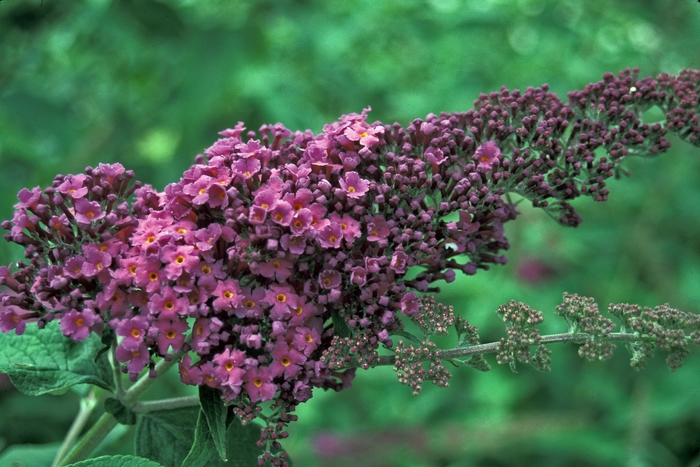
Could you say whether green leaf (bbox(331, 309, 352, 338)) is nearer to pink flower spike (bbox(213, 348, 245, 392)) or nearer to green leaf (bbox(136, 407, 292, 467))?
pink flower spike (bbox(213, 348, 245, 392))

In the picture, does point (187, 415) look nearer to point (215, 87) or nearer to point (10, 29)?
point (215, 87)

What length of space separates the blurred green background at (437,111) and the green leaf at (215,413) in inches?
92.1

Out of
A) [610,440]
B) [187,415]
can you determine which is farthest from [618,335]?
[610,440]

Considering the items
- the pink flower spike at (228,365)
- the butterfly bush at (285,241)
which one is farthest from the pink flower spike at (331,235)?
the pink flower spike at (228,365)

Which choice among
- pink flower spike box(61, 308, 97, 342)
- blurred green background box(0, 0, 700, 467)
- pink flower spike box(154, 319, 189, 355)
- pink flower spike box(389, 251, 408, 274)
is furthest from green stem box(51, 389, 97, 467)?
blurred green background box(0, 0, 700, 467)

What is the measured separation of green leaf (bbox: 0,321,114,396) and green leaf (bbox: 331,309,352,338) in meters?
0.74

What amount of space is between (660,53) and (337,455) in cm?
336

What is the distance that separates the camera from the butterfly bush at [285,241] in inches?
68.1

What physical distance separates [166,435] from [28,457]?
0.84 m

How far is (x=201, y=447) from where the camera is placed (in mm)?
1726

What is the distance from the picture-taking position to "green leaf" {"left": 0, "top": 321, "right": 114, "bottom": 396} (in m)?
1.96

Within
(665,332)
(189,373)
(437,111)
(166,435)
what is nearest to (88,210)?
(189,373)

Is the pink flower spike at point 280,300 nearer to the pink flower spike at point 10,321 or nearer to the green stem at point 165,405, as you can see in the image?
the green stem at point 165,405

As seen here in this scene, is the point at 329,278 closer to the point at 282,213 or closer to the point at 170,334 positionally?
the point at 282,213
